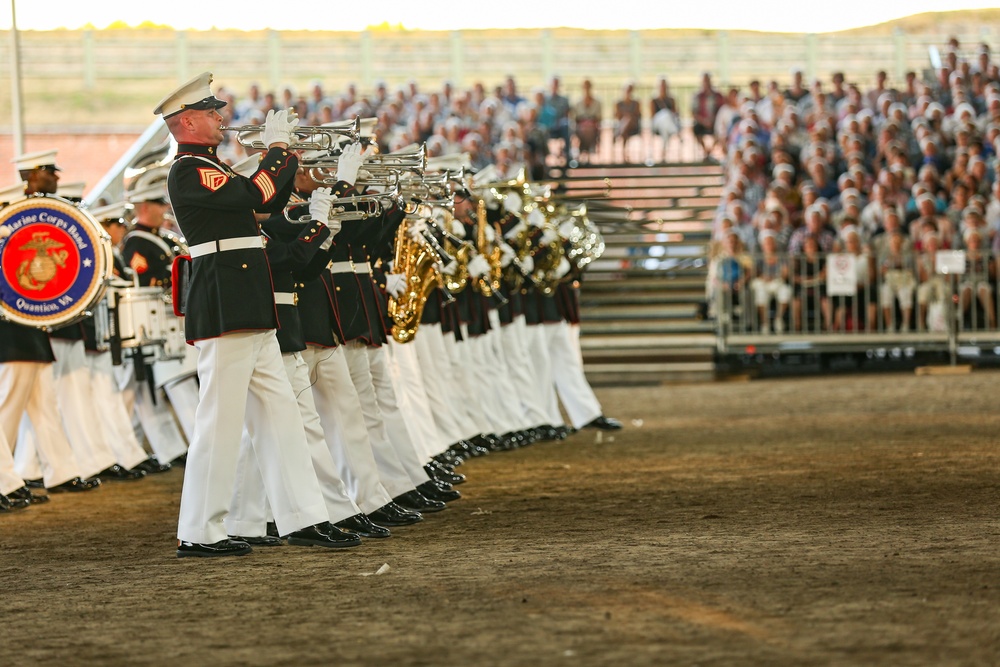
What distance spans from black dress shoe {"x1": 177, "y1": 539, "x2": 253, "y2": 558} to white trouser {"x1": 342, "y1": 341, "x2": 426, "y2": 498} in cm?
146

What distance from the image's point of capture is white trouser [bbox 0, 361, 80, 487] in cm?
1060

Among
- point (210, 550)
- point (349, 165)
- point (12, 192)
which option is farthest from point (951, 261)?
point (210, 550)

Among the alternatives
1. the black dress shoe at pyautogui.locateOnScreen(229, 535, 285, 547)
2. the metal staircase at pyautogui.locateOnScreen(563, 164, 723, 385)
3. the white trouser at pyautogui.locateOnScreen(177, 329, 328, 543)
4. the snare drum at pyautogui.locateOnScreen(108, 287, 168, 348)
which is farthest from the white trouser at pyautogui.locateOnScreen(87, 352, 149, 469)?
the metal staircase at pyautogui.locateOnScreen(563, 164, 723, 385)

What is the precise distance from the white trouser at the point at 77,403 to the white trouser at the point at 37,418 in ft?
0.51

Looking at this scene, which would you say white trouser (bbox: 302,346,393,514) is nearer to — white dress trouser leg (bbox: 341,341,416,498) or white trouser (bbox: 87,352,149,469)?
white dress trouser leg (bbox: 341,341,416,498)

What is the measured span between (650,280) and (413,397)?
12442mm

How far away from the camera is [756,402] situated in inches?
666

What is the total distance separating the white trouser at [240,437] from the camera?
772cm

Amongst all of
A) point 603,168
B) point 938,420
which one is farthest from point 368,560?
point 603,168

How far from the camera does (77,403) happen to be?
11688mm

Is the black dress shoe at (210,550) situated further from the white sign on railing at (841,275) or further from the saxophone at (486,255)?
the white sign on railing at (841,275)

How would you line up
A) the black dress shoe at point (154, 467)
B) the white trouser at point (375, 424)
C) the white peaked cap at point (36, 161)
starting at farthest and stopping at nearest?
the black dress shoe at point (154, 467), the white peaked cap at point (36, 161), the white trouser at point (375, 424)

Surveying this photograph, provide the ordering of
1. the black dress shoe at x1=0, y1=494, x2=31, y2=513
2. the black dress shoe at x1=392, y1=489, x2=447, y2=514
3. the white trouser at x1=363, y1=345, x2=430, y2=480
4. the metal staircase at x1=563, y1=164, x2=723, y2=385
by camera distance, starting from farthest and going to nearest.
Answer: the metal staircase at x1=563, y1=164, x2=723, y2=385
the black dress shoe at x1=0, y1=494, x2=31, y2=513
the white trouser at x1=363, y1=345, x2=430, y2=480
the black dress shoe at x1=392, y1=489, x2=447, y2=514

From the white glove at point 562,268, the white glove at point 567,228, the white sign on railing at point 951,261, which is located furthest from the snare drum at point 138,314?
the white sign on railing at point 951,261
